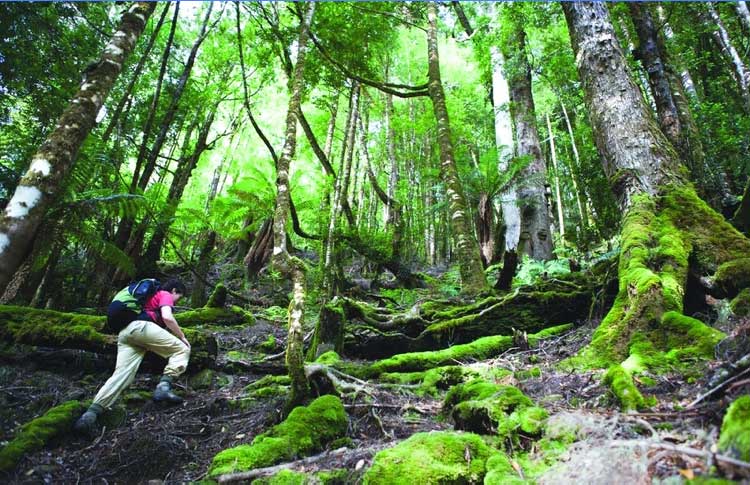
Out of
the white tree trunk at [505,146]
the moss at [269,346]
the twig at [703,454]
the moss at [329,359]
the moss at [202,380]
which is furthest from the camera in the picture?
the white tree trunk at [505,146]

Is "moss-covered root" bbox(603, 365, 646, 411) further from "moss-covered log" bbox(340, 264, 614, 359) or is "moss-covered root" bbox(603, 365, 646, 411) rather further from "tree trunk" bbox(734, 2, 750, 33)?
"tree trunk" bbox(734, 2, 750, 33)

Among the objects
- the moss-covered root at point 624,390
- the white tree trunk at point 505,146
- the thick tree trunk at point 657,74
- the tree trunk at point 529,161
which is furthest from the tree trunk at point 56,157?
the tree trunk at point 529,161

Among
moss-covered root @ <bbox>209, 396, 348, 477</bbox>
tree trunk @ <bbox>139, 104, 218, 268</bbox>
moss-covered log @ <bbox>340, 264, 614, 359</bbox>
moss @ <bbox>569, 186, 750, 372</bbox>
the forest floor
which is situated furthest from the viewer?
tree trunk @ <bbox>139, 104, 218, 268</bbox>

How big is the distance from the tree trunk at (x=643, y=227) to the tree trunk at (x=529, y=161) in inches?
173

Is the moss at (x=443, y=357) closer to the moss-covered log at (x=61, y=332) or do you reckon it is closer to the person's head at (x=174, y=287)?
the moss-covered log at (x=61, y=332)

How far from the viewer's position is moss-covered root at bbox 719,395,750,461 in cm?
123

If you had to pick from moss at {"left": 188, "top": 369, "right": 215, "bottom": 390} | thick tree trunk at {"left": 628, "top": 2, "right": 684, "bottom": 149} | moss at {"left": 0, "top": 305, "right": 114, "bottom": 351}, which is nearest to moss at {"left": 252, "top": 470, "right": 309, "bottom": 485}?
moss at {"left": 188, "top": 369, "right": 215, "bottom": 390}

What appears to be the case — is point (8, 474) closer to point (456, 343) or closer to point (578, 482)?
point (578, 482)

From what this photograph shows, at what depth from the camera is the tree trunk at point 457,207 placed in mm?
7059

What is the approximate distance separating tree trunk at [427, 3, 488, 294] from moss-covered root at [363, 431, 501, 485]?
4746 millimetres

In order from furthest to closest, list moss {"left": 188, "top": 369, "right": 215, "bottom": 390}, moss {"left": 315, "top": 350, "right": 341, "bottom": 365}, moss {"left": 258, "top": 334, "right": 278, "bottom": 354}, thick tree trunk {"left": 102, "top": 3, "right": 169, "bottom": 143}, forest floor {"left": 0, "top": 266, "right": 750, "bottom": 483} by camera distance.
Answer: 1. thick tree trunk {"left": 102, "top": 3, "right": 169, "bottom": 143}
2. moss {"left": 258, "top": 334, "right": 278, "bottom": 354}
3. moss {"left": 188, "top": 369, "right": 215, "bottom": 390}
4. moss {"left": 315, "top": 350, "right": 341, "bottom": 365}
5. forest floor {"left": 0, "top": 266, "right": 750, "bottom": 483}

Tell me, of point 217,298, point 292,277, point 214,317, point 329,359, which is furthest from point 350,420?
point 217,298

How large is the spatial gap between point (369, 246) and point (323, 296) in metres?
2.85

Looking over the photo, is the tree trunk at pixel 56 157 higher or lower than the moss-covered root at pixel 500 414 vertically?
higher
